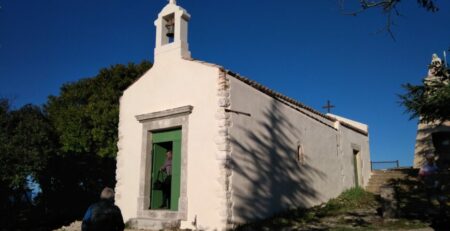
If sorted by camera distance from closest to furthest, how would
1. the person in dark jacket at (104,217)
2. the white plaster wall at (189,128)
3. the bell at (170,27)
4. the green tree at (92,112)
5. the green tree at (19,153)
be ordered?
the person in dark jacket at (104,217)
the white plaster wall at (189,128)
the bell at (170,27)
the green tree at (19,153)
the green tree at (92,112)

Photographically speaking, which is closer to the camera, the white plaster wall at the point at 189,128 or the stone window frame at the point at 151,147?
the white plaster wall at the point at 189,128

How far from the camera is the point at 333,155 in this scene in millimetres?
14719

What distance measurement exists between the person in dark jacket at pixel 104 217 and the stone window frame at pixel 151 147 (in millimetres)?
4969

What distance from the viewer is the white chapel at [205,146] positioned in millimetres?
9484

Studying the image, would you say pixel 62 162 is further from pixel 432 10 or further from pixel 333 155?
pixel 432 10

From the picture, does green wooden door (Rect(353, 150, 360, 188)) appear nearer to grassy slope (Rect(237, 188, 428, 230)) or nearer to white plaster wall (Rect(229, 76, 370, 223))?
white plaster wall (Rect(229, 76, 370, 223))

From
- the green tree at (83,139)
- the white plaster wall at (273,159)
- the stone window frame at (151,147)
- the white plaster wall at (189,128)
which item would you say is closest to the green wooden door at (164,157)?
the stone window frame at (151,147)

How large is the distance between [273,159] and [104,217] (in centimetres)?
680

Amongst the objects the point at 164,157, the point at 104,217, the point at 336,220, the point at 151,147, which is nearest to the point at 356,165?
the point at 336,220

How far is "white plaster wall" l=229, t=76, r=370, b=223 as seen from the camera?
9.73 m

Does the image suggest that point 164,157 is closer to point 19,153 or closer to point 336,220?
point 336,220

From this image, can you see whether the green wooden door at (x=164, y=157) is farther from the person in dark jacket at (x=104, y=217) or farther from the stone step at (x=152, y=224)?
Answer: the person in dark jacket at (x=104, y=217)

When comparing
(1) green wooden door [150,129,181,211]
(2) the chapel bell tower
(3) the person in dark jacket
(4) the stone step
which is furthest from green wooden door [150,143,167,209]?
(3) the person in dark jacket

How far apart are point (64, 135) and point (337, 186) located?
41.9 feet
